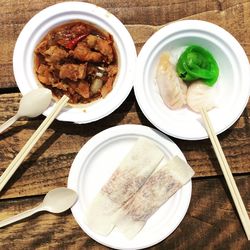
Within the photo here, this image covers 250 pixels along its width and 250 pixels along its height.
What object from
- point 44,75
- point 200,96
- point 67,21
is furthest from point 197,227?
point 67,21

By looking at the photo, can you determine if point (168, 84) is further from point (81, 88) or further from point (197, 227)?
point (197, 227)

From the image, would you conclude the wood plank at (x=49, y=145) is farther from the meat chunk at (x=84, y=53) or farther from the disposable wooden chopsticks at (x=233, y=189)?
the meat chunk at (x=84, y=53)

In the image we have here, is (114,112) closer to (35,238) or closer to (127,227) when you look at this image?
(127,227)

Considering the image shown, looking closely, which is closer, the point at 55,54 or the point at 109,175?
the point at 55,54

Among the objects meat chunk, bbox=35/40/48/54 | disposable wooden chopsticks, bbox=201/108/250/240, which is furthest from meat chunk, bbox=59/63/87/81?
disposable wooden chopsticks, bbox=201/108/250/240

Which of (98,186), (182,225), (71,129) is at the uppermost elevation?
(71,129)

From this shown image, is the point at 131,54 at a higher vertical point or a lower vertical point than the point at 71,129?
higher

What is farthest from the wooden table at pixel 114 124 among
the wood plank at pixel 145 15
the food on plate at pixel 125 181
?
the food on plate at pixel 125 181

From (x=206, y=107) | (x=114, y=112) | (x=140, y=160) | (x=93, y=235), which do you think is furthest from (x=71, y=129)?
(x=206, y=107)
